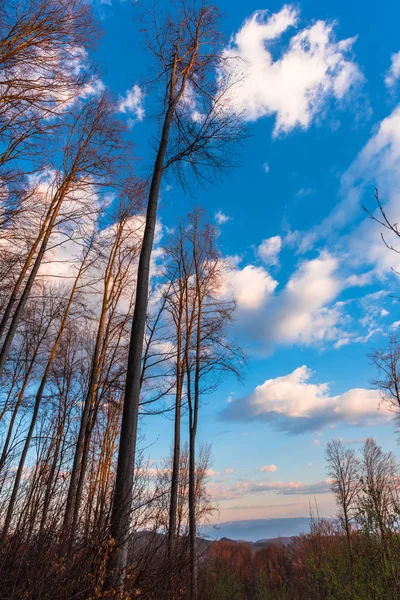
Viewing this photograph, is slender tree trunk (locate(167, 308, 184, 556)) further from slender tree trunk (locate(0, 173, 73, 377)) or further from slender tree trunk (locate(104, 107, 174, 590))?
slender tree trunk (locate(104, 107, 174, 590))

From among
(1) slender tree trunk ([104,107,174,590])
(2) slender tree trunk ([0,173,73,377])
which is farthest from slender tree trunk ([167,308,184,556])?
(1) slender tree trunk ([104,107,174,590])

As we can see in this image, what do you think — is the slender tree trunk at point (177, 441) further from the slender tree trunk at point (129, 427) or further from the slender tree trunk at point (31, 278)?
the slender tree trunk at point (129, 427)

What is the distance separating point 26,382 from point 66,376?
2.15 meters

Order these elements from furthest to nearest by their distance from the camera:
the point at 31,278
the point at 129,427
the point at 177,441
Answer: the point at 177,441, the point at 31,278, the point at 129,427

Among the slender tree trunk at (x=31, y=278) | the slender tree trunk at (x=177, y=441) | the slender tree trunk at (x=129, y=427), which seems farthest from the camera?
the slender tree trunk at (x=177, y=441)

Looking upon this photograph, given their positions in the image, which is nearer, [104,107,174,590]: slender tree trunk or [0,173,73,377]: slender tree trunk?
[104,107,174,590]: slender tree trunk

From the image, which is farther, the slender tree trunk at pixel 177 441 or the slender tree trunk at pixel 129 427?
the slender tree trunk at pixel 177 441

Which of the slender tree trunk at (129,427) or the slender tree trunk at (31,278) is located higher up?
the slender tree trunk at (31,278)

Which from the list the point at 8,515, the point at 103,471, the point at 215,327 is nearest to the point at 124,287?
the point at 215,327

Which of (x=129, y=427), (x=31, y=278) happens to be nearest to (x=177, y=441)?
(x=31, y=278)

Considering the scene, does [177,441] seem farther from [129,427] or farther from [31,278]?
[129,427]

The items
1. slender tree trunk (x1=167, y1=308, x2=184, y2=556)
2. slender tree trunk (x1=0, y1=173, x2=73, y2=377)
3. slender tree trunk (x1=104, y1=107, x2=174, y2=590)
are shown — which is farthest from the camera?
slender tree trunk (x1=167, y1=308, x2=184, y2=556)

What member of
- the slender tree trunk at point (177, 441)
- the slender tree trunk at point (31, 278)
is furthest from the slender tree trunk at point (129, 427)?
the slender tree trunk at point (177, 441)

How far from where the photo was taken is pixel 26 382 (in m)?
13.6
